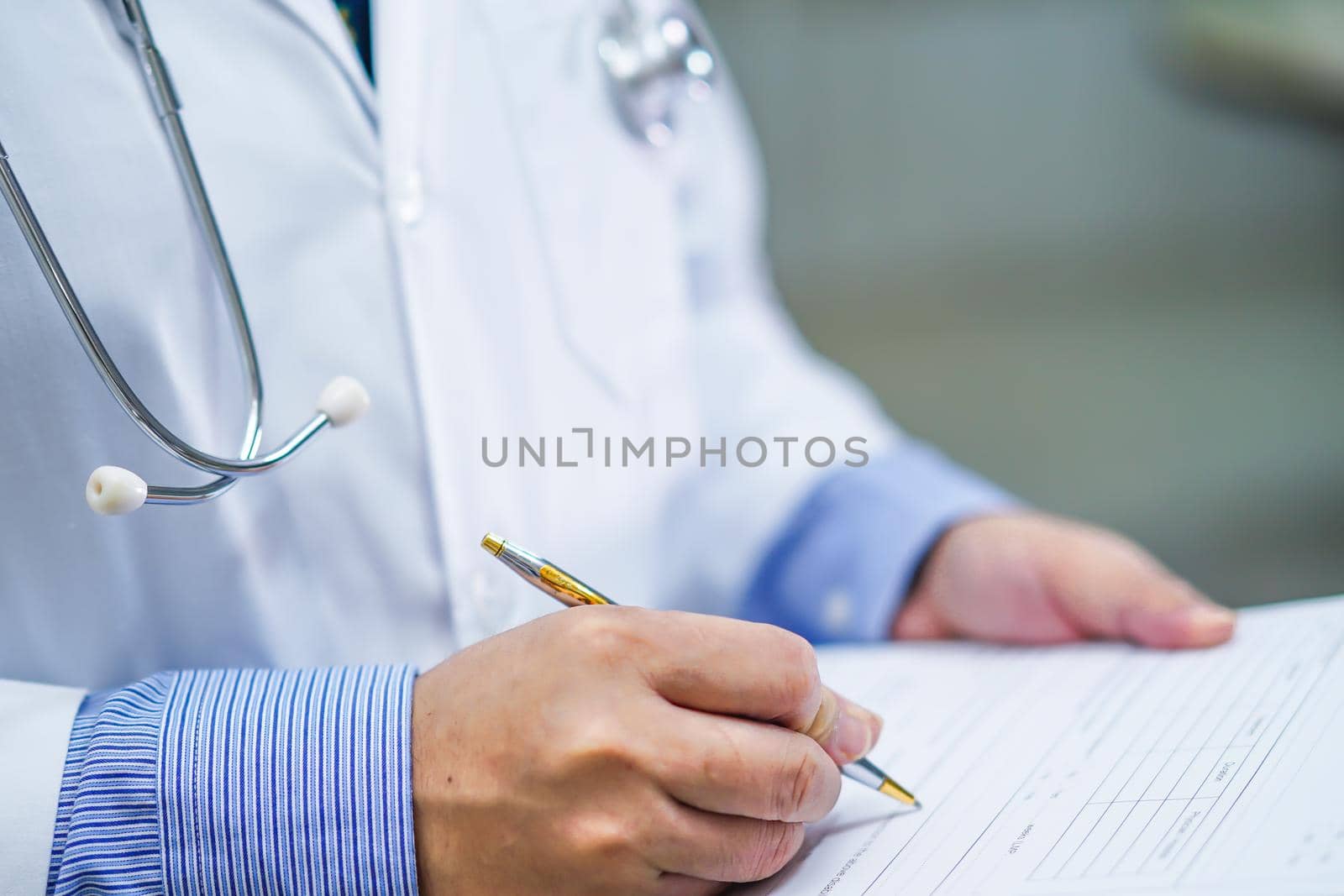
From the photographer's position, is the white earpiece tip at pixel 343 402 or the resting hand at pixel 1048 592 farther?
the resting hand at pixel 1048 592

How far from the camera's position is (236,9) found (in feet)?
1.67

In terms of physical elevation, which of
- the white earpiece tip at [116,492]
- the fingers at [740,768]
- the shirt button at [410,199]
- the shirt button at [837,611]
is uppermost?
the shirt button at [410,199]

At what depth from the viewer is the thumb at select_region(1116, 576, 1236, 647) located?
580 millimetres

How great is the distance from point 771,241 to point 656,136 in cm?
180

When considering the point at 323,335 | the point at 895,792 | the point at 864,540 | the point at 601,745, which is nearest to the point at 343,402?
the point at 323,335

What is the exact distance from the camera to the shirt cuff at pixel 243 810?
40cm

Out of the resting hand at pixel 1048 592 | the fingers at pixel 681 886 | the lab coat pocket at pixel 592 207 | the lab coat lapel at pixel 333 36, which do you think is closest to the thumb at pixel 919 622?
the resting hand at pixel 1048 592

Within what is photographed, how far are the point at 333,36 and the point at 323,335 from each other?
154 mm

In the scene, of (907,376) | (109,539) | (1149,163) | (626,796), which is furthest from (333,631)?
(1149,163)

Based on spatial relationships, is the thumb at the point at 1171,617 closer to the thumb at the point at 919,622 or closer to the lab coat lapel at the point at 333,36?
the thumb at the point at 919,622

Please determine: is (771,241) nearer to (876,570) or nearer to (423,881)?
(876,570)

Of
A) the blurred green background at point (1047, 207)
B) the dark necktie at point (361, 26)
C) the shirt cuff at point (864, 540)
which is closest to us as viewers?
the dark necktie at point (361, 26)

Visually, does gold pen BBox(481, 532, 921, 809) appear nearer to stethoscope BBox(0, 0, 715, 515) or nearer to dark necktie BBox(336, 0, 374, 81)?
stethoscope BBox(0, 0, 715, 515)

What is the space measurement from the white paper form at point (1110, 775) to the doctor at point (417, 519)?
0.04m
